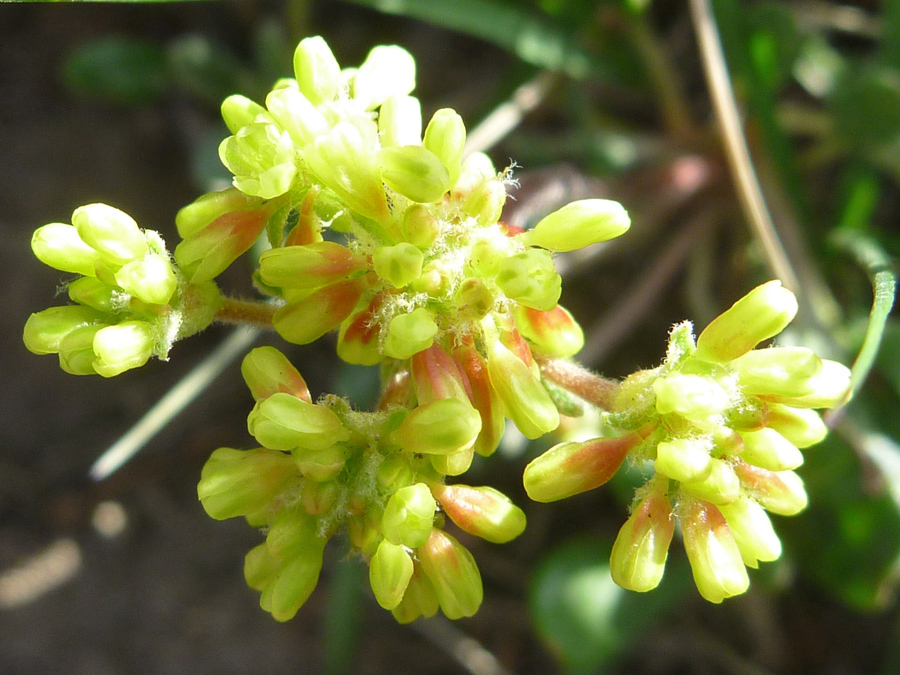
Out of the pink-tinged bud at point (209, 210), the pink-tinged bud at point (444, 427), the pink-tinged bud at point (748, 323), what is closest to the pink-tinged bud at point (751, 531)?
the pink-tinged bud at point (748, 323)

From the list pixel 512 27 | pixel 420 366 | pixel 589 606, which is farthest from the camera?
pixel 512 27

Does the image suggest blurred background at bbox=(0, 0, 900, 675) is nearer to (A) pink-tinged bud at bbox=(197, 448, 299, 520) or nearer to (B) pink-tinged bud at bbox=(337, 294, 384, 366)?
(B) pink-tinged bud at bbox=(337, 294, 384, 366)

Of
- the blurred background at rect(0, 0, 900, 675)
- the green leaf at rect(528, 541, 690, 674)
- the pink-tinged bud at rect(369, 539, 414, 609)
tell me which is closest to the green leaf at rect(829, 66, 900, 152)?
the blurred background at rect(0, 0, 900, 675)

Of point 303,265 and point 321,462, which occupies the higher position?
point 303,265

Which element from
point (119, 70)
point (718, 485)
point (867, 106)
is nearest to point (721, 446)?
point (718, 485)

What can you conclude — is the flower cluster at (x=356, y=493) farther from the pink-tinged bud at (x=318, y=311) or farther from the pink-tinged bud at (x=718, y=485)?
the pink-tinged bud at (x=718, y=485)

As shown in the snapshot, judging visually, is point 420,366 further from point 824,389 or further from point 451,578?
point 824,389
